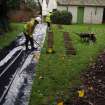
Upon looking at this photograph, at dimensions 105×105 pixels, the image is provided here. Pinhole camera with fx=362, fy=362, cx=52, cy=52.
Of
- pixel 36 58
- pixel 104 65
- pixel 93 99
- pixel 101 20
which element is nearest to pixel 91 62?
pixel 104 65

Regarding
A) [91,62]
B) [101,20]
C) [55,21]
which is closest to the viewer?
[91,62]

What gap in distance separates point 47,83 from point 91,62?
15.9 ft

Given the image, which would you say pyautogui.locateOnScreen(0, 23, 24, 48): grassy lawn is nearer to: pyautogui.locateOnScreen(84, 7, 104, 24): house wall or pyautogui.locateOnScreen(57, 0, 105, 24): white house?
pyautogui.locateOnScreen(57, 0, 105, 24): white house

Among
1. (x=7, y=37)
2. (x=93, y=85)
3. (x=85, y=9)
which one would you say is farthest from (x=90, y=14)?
(x=93, y=85)

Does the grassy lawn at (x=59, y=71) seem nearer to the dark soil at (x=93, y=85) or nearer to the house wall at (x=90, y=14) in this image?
the dark soil at (x=93, y=85)

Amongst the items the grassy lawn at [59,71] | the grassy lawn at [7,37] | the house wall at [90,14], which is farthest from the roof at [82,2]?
the grassy lawn at [59,71]

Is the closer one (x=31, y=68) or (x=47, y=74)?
(x=47, y=74)

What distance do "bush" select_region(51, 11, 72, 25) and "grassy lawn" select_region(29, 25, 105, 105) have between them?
18.4 meters

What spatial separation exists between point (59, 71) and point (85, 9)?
29.8 metres

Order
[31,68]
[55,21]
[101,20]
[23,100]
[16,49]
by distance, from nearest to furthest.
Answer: [23,100]
[31,68]
[16,49]
[55,21]
[101,20]

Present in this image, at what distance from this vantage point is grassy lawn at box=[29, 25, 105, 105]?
480 inches

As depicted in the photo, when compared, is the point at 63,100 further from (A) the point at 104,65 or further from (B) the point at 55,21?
(B) the point at 55,21

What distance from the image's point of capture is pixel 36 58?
18.6 meters

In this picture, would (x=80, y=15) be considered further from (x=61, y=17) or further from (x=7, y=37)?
(x=7, y=37)
